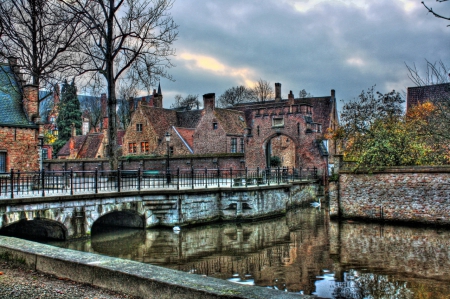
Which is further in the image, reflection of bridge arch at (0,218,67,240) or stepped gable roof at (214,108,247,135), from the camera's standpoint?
stepped gable roof at (214,108,247,135)

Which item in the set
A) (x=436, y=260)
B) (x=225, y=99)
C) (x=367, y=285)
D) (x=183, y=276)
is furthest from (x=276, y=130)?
(x=225, y=99)

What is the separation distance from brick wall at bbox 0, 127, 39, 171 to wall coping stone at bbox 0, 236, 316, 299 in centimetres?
1782

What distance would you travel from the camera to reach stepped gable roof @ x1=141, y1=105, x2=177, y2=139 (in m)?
45.7

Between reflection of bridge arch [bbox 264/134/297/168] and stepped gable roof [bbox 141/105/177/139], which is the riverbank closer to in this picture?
reflection of bridge arch [bbox 264/134/297/168]

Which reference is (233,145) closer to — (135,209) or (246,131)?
(246,131)

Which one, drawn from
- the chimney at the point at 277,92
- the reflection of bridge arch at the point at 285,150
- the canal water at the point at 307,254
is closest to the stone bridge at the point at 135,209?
the canal water at the point at 307,254

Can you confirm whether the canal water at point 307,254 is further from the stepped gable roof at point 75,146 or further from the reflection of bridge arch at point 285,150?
the stepped gable roof at point 75,146

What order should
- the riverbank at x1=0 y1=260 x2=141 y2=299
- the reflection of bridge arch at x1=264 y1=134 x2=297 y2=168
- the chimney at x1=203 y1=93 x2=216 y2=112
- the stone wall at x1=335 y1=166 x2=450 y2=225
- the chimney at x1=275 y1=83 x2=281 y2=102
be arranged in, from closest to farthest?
the riverbank at x1=0 y1=260 x2=141 y2=299
the stone wall at x1=335 y1=166 x2=450 y2=225
the chimney at x1=203 y1=93 x2=216 y2=112
the reflection of bridge arch at x1=264 y1=134 x2=297 y2=168
the chimney at x1=275 y1=83 x2=281 y2=102

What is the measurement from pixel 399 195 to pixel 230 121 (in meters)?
23.9

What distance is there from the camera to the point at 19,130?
75.7 ft

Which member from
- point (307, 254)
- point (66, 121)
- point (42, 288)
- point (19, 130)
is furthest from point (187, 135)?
point (42, 288)

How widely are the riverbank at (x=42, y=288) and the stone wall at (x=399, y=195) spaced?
17.3 m

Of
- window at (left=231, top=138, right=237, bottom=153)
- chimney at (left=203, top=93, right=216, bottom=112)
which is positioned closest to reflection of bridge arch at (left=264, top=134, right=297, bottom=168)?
window at (left=231, top=138, right=237, bottom=153)

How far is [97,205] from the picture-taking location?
1630 centimetres
